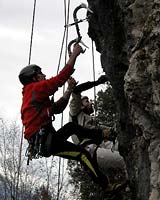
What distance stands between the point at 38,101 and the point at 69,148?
667 millimetres

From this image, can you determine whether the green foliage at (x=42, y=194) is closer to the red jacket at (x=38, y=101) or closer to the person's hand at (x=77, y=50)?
the red jacket at (x=38, y=101)

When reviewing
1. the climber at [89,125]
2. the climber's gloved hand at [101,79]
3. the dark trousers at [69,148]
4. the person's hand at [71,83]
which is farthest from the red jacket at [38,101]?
the climber's gloved hand at [101,79]

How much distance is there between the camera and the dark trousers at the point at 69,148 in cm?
664

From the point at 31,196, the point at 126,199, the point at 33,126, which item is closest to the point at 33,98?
the point at 33,126

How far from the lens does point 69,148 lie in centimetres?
675

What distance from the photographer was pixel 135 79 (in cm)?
553

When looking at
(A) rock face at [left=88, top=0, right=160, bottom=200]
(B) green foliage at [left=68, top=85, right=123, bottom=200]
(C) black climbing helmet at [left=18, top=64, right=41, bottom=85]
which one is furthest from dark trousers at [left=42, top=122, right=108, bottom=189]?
(B) green foliage at [left=68, top=85, right=123, bottom=200]

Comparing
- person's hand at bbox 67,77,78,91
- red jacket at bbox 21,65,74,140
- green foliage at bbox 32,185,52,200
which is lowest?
red jacket at bbox 21,65,74,140

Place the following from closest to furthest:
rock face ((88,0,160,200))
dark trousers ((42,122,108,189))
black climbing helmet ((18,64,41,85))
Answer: rock face ((88,0,160,200)) → dark trousers ((42,122,108,189)) → black climbing helmet ((18,64,41,85))

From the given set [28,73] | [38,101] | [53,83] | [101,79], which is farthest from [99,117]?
[53,83]

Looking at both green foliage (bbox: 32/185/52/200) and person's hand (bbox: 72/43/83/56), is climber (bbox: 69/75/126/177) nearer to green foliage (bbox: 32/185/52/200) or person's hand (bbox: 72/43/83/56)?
person's hand (bbox: 72/43/83/56)

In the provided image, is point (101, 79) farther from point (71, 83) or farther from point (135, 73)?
point (135, 73)

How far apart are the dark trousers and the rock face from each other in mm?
394

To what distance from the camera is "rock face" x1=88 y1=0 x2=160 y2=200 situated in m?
5.38
